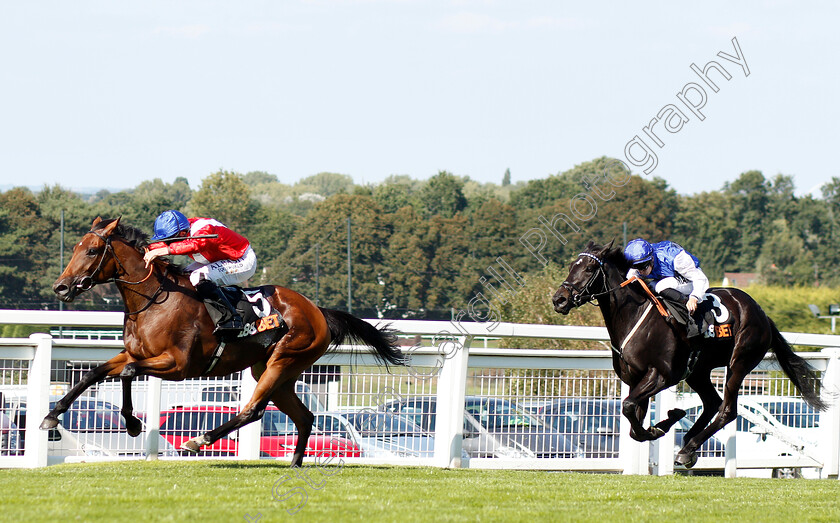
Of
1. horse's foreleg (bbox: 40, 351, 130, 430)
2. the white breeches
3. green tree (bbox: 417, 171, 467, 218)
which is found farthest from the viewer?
green tree (bbox: 417, 171, 467, 218)

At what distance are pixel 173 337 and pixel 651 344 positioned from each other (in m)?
3.81

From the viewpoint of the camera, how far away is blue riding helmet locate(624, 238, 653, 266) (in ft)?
28.9

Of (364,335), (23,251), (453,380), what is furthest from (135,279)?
(23,251)

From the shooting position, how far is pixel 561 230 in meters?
57.9

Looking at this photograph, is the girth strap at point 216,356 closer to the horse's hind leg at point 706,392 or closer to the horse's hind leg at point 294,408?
the horse's hind leg at point 294,408

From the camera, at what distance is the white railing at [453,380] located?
8.12 metres

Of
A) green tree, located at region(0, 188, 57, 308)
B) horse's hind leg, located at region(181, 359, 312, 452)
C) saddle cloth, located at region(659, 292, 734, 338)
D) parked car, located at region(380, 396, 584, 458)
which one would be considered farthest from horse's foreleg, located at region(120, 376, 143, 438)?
green tree, located at region(0, 188, 57, 308)

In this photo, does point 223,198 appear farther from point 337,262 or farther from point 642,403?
point 642,403

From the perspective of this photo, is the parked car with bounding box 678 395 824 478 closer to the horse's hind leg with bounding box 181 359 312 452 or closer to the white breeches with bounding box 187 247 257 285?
the horse's hind leg with bounding box 181 359 312 452

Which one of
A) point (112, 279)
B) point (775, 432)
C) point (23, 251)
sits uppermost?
point (23, 251)

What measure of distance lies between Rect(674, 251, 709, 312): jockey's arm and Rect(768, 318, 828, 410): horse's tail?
1.30 metres

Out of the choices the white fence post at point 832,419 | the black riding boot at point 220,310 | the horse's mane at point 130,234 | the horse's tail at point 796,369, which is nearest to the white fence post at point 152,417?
the black riding boot at point 220,310

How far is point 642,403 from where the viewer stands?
8391mm

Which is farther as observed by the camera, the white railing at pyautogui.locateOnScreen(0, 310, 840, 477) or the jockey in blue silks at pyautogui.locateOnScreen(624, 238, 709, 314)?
the jockey in blue silks at pyautogui.locateOnScreen(624, 238, 709, 314)
